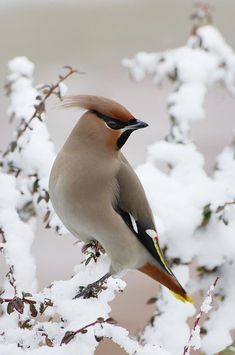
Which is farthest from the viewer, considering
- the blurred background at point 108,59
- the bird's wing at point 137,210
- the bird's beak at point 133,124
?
the blurred background at point 108,59

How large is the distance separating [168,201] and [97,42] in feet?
21.6

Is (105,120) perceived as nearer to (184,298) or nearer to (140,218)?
(140,218)

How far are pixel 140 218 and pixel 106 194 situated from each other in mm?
111

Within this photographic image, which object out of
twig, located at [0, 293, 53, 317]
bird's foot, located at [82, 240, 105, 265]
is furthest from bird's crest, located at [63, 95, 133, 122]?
twig, located at [0, 293, 53, 317]

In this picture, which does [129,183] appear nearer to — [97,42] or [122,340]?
[122,340]

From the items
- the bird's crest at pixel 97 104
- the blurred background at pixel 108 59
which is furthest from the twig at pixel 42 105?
the blurred background at pixel 108 59

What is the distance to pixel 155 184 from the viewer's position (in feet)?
8.90

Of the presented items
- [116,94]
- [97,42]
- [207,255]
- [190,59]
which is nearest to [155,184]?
[207,255]

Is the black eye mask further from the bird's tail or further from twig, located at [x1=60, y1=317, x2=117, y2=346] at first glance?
twig, located at [x1=60, y1=317, x2=117, y2=346]

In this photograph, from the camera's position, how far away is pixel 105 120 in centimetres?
232

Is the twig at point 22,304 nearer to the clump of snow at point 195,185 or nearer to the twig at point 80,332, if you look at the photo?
the twig at point 80,332

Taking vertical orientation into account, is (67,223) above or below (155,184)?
below

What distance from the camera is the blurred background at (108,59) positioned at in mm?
5059

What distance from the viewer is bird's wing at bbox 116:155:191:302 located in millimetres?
2363
